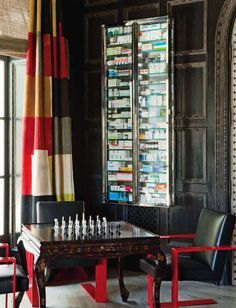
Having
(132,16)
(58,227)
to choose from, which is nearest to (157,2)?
(132,16)

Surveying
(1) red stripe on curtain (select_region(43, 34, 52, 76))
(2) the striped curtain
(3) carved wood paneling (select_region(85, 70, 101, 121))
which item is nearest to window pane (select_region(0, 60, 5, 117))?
(2) the striped curtain

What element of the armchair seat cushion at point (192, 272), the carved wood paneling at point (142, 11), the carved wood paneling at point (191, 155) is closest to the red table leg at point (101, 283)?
the armchair seat cushion at point (192, 272)

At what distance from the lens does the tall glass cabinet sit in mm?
6168

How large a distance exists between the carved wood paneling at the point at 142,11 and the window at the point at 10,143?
1.28m

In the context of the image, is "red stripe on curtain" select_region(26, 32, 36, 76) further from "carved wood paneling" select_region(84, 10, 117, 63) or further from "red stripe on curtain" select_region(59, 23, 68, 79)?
"carved wood paneling" select_region(84, 10, 117, 63)

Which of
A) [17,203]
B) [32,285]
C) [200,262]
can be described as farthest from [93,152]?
[200,262]

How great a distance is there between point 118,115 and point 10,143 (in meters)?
1.22

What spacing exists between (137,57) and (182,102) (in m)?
0.71

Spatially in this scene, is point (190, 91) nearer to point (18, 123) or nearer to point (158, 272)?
point (18, 123)

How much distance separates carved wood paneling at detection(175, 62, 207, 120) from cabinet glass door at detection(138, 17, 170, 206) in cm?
13

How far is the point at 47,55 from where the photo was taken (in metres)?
6.20

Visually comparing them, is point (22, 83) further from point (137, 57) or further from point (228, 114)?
point (228, 114)

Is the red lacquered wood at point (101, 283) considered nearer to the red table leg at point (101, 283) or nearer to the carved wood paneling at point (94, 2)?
the red table leg at point (101, 283)

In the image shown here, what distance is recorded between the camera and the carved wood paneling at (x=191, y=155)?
6067mm
